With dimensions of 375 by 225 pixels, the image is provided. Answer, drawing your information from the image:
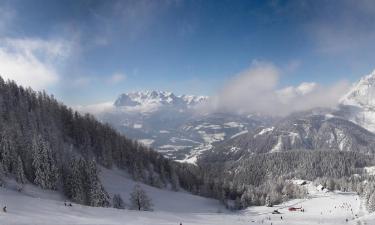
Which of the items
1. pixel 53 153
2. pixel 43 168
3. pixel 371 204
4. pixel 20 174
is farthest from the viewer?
pixel 371 204

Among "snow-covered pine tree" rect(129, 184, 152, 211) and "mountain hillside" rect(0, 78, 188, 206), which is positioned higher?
"mountain hillside" rect(0, 78, 188, 206)

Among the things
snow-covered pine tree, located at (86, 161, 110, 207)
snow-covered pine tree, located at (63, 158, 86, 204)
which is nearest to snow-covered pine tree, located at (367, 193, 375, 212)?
snow-covered pine tree, located at (86, 161, 110, 207)

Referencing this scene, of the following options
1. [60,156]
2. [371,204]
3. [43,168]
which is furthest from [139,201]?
[371,204]

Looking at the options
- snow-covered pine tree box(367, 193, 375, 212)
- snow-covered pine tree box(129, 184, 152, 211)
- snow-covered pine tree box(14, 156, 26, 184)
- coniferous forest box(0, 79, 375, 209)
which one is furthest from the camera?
snow-covered pine tree box(367, 193, 375, 212)

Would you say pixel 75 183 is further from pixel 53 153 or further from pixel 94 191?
pixel 53 153

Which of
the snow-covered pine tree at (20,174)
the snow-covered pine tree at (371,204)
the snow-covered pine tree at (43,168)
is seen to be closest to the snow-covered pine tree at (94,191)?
the snow-covered pine tree at (43,168)

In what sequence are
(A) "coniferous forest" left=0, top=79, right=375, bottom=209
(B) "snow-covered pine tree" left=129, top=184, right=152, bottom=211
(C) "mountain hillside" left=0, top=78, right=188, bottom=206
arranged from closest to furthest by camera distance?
(C) "mountain hillside" left=0, top=78, right=188, bottom=206 → (A) "coniferous forest" left=0, top=79, right=375, bottom=209 → (B) "snow-covered pine tree" left=129, top=184, right=152, bottom=211

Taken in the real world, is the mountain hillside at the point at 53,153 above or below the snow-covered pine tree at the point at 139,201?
above

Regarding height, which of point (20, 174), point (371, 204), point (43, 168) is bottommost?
point (371, 204)

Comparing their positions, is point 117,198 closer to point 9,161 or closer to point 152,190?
point 9,161

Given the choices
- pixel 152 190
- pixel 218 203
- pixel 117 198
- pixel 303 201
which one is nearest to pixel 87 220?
pixel 117 198

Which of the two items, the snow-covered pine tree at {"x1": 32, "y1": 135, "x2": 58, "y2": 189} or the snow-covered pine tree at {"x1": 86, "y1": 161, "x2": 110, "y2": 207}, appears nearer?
the snow-covered pine tree at {"x1": 86, "y1": 161, "x2": 110, "y2": 207}

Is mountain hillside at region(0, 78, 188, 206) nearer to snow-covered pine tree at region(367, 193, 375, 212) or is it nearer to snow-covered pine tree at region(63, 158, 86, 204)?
snow-covered pine tree at region(63, 158, 86, 204)

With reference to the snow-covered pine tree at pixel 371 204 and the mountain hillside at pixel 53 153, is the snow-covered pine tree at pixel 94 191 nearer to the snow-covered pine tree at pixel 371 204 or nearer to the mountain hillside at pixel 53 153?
the mountain hillside at pixel 53 153
